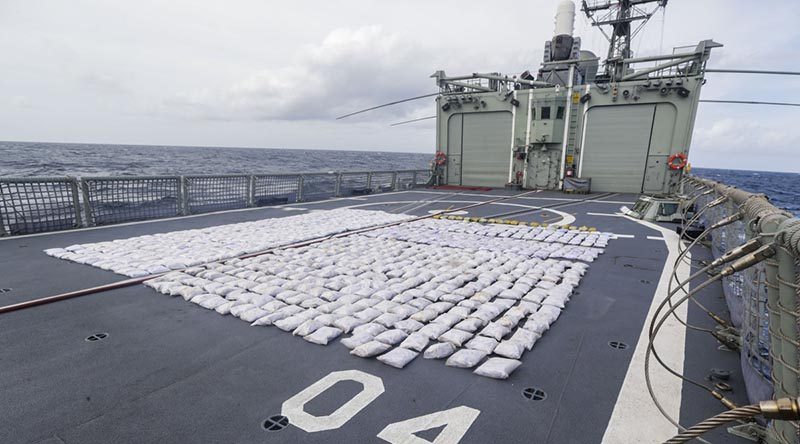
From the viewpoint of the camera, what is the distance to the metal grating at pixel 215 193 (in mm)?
9961

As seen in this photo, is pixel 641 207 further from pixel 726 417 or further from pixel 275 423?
pixel 275 423

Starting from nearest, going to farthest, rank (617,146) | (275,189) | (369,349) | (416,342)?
(369,349)
(416,342)
(275,189)
(617,146)

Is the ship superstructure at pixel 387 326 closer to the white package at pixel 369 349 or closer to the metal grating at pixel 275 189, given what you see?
the white package at pixel 369 349

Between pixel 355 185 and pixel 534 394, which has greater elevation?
pixel 355 185

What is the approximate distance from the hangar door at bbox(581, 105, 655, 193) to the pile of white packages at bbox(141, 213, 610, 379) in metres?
11.7

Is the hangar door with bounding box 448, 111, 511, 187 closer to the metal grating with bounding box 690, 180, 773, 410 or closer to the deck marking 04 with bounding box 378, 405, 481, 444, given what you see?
the metal grating with bounding box 690, 180, 773, 410

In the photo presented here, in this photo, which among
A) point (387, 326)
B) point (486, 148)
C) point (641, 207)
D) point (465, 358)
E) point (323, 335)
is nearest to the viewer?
point (465, 358)

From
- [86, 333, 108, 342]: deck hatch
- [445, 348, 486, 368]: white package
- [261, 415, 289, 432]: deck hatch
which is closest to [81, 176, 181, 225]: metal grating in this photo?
[86, 333, 108, 342]: deck hatch

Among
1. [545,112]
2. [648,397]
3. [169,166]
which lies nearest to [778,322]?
[648,397]

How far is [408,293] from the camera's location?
4.23 metres

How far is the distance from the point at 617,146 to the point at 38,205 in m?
19.6

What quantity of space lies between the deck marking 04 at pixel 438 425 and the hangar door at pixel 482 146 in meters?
17.8

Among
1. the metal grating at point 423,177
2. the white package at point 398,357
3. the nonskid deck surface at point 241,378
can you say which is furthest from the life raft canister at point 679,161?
the white package at point 398,357

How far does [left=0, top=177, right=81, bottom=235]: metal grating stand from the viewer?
6992 mm
